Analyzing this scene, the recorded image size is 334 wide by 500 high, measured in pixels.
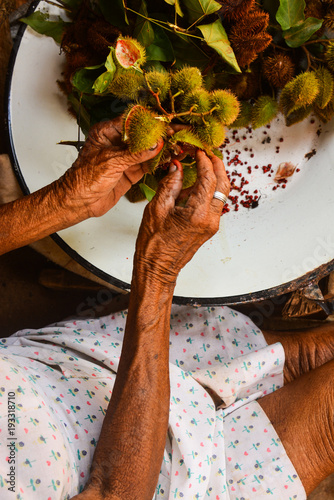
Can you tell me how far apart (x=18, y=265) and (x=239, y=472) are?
1.04 meters

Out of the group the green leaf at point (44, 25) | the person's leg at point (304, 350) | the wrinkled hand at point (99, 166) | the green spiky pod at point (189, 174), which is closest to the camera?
the wrinkled hand at point (99, 166)

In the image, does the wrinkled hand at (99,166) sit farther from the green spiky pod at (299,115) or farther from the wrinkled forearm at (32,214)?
the green spiky pod at (299,115)

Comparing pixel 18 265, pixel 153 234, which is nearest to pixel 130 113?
pixel 153 234

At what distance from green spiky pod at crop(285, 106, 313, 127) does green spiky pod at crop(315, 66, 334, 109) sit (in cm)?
7

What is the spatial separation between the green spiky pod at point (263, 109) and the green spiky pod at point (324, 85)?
0.35 ft

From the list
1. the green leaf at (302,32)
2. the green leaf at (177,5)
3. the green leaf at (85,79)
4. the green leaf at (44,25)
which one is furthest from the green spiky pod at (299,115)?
the green leaf at (44,25)

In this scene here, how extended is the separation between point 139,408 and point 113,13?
→ 2.63 feet

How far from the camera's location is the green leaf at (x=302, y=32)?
3.01 ft

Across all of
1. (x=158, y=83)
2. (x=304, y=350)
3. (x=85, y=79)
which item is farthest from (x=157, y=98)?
(x=304, y=350)

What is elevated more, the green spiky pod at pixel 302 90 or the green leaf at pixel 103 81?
the green spiky pod at pixel 302 90

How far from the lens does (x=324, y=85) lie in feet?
3.10

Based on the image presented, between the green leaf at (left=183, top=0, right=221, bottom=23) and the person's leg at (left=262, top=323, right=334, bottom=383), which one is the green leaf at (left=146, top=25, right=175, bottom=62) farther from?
the person's leg at (left=262, top=323, right=334, bottom=383)

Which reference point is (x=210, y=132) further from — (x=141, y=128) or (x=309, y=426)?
(x=309, y=426)

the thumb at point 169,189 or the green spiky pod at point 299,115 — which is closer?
the thumb at point 169,189
